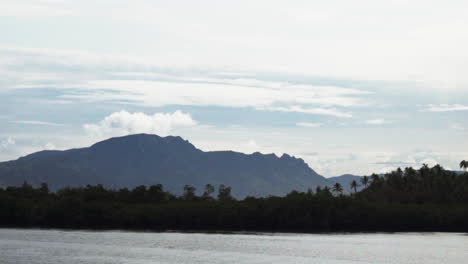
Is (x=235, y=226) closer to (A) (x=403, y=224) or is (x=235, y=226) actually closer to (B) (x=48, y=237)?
(A) (x=403, y=224)

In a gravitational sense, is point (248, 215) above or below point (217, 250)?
above

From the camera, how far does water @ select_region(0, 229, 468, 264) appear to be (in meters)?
87.4

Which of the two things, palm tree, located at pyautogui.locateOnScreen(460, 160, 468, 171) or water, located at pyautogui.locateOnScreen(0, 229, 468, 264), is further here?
palm tree, located at pyautogui.locateOnScreen(460, 160, 468, 171)

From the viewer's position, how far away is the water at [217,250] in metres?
87.4

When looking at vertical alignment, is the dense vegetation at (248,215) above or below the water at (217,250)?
above

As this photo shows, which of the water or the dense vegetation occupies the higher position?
the dense vegetation

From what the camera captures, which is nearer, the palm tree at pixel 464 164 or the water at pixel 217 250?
the water at pixel 217 250

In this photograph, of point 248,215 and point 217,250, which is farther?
point 248,215

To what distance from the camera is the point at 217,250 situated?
99.4 m

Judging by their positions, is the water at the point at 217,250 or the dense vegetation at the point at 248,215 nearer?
the water at the point at 217,250

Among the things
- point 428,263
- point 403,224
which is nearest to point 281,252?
point 428,263

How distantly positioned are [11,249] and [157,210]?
68.6 metres

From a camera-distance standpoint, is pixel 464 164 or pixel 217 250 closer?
pixel 217 250

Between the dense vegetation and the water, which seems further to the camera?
the dense vegetation
